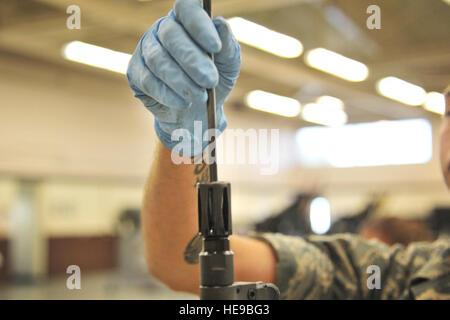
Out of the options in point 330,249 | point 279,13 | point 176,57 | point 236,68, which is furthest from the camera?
point 279,13

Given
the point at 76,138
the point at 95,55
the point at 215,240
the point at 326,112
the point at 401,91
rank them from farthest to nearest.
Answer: the point at 326,112
the point at 76,138
the point at 401,91
the point at 95,55
the point at 215,240

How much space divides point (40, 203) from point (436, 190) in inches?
293

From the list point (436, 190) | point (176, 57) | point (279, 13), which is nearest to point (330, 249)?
point (176, 57)

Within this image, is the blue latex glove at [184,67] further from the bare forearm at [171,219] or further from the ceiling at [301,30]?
the ceiling at [301,30]

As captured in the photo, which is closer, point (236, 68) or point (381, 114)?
point (236, 68)

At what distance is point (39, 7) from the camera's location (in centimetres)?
443

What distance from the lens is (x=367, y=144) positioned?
10430mm

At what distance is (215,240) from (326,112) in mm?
9111

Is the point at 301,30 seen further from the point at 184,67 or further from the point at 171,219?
the point at 184,67

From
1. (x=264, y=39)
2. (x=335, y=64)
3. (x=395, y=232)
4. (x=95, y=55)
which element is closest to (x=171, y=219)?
(x=395, y=232)

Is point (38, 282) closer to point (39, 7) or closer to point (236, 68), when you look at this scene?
point (39, 7)

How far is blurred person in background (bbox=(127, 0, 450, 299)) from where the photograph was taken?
0.69 m

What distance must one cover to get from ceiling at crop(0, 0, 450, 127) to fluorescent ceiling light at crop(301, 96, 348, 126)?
178 cm

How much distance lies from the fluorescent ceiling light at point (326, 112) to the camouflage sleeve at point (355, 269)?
22.0 feet
